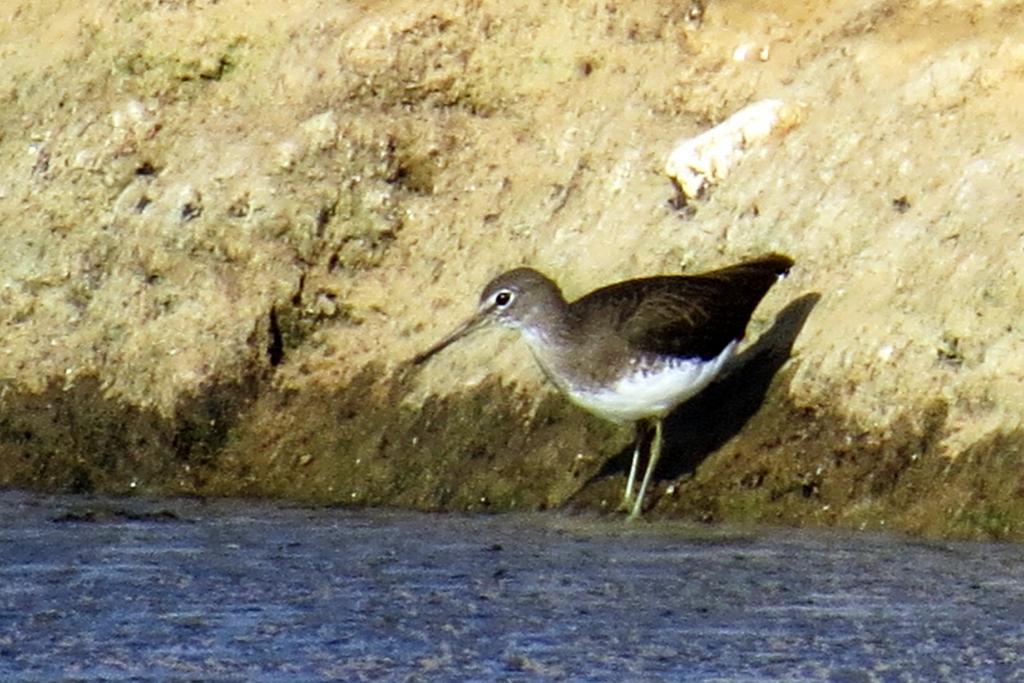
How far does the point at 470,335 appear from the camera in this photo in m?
11.3

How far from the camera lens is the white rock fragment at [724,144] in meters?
11.5

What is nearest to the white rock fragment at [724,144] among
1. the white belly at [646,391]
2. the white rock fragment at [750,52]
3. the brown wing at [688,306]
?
the white rock fragment at [750,52]

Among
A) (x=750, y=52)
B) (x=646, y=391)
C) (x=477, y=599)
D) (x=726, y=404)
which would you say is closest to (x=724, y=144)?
(x=750, y=52)

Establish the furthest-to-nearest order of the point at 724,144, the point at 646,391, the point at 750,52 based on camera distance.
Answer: the point at 750,52, the point at 724,144, the point at 646,391

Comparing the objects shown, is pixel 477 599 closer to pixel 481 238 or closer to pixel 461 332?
pixel 461 332

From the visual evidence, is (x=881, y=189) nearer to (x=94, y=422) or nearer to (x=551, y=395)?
(x=551, y=395)

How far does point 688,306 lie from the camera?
1059cm

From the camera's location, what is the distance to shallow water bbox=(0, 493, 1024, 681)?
792cm

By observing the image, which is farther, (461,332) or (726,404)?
(461,332)

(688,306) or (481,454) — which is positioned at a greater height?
(688,306)

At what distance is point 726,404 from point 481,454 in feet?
3.99

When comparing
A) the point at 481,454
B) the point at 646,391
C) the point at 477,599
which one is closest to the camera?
the point at 477,599

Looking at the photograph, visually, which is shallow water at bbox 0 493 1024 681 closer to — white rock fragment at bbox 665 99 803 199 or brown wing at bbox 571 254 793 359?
brown wing at bbox 571 254 793 359

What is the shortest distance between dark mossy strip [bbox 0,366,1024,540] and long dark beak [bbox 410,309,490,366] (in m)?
0.25
